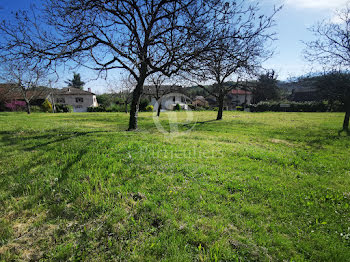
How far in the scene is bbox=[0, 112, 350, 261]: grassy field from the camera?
2164mm

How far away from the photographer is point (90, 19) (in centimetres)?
652

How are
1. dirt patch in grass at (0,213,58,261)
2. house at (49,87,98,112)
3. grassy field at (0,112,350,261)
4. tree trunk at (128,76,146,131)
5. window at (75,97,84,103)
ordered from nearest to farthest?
dirt patch in grass at (0,213,58,261) → grassy field at (0,112,350,261) → tree trunk at (128,76,146,131) → house at (49,87,98,112) → window at (75,97,84,103)

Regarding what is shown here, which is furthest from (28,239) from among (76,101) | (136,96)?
(76,101)

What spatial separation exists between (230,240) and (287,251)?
0.75 metres

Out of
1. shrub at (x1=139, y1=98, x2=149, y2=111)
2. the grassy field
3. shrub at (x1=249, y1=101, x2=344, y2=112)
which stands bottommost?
the grassy field

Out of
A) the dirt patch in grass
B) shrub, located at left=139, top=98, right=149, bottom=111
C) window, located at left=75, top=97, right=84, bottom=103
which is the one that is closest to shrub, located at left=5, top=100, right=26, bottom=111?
window, located at left=75, top=97, right=84, bottom=103

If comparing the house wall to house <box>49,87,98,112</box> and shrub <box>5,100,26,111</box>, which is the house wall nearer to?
house <box>49,87,98,112</box>

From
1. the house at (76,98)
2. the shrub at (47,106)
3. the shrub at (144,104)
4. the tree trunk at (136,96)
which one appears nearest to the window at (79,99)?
the house at (76,98)

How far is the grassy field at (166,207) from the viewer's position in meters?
2.16

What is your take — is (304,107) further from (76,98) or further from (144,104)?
(76,98)

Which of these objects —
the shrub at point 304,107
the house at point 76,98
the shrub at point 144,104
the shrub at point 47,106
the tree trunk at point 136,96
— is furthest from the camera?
the house at point 76,98

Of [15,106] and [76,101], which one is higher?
[76,101]

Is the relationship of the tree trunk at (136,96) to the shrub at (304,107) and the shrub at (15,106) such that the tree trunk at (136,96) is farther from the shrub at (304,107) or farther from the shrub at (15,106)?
the shrub at (304,107)

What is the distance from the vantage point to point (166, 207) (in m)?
2.93
